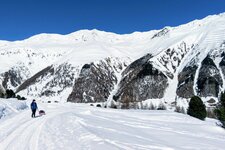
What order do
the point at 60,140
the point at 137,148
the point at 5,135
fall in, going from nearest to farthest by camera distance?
the point at 137,148 < the point at 60,140 < the point at 5,135

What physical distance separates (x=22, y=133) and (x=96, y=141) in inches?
306

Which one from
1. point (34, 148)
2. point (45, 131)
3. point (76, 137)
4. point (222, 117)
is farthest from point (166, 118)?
point (34, 148)

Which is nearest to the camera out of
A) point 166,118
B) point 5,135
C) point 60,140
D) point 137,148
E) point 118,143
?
point 137,148

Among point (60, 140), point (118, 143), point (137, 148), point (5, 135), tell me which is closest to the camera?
point (137, 148)

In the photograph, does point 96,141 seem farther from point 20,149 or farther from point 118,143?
point 20,149

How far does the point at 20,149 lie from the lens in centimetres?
1945

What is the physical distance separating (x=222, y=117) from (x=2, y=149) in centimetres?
3129

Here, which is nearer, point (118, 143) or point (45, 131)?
point (118, 143)

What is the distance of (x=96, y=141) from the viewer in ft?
65.3

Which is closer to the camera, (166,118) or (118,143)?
(118,143)

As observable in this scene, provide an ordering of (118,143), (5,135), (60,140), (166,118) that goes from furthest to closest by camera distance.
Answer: (166,118) → (5,135) → (60,140) → (118,143)

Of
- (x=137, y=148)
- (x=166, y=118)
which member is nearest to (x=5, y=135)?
(x=137, y=148)

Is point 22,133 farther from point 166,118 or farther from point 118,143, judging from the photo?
point 166,118

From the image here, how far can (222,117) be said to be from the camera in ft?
148
